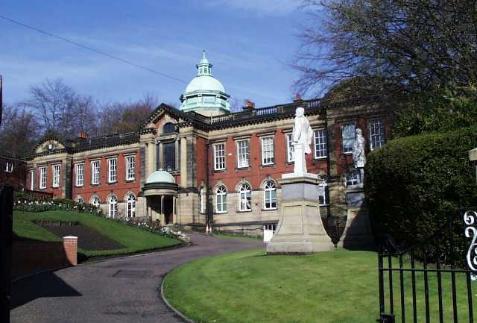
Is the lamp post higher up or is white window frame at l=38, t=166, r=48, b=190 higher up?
white window frame at l=38, t=166, r=48, b=190

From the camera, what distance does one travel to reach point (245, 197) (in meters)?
50.6

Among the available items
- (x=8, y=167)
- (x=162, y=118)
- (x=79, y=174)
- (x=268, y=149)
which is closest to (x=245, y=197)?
(x=268, y=149)

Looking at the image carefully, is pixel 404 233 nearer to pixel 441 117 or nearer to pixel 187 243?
pixel 441 117

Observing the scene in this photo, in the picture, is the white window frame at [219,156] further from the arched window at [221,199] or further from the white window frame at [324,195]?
the white window frame at [324,195]

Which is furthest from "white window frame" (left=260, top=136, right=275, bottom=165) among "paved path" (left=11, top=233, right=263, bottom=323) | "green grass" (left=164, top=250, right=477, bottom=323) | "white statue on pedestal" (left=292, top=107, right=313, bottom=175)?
"green grass" (left=164, top=250, right=477, bottom=323)

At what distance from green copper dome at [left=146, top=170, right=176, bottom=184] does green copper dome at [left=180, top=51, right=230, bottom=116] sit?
37.3 ft

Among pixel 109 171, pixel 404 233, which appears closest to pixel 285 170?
pixel 109 171

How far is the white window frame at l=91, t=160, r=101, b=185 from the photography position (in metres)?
60.2

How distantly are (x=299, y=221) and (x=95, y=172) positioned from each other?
45.0 metres

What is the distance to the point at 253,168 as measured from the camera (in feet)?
166

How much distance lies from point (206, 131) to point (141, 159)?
Result: 716cm

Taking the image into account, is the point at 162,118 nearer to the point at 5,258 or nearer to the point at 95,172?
the point at 95,172

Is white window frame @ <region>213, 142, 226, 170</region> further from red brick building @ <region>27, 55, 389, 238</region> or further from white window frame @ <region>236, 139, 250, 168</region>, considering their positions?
white window frame @ <region>236, 139, 250, 168</region>

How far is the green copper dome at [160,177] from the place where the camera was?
49.8 metres
